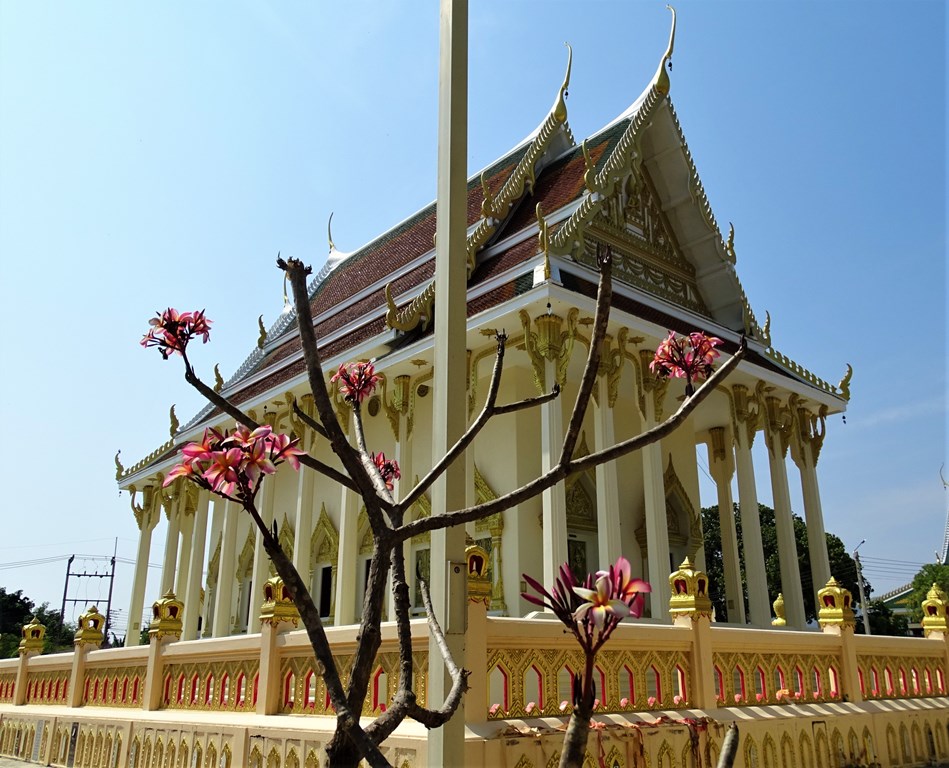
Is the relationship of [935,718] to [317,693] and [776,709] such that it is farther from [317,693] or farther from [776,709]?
[317,693]

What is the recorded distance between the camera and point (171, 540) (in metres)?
15.7

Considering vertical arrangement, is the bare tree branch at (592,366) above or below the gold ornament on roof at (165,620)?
above

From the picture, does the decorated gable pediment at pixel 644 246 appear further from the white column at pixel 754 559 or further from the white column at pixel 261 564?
the white column at pixel 261 564

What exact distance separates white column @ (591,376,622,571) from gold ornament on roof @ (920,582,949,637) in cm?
286

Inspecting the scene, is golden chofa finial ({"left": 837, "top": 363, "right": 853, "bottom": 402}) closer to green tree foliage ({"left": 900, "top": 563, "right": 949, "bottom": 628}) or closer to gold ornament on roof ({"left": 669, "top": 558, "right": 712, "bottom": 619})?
gold ornament on roof ({"left": 669, "top": 558, "right": 712, "bottom": 619})

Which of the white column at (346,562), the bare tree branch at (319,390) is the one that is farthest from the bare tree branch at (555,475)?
the white column at (346,562)

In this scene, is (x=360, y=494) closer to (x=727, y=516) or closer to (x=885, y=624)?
(x=727, y=516)

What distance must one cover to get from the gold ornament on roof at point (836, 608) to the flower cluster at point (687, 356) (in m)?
→ 4.25

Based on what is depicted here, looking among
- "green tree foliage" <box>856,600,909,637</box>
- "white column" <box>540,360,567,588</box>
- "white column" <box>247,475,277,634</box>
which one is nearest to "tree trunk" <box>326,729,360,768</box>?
"white column" <box>540,360,567,588</box>

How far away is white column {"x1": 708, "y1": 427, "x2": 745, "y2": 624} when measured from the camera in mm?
11594

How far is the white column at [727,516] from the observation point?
456 inches

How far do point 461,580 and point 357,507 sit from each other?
851 centimetres

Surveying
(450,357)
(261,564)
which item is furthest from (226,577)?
(450,357)

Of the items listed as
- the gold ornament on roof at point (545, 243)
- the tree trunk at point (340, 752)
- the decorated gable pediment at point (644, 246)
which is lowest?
the tree trunk at point (340, 752)
